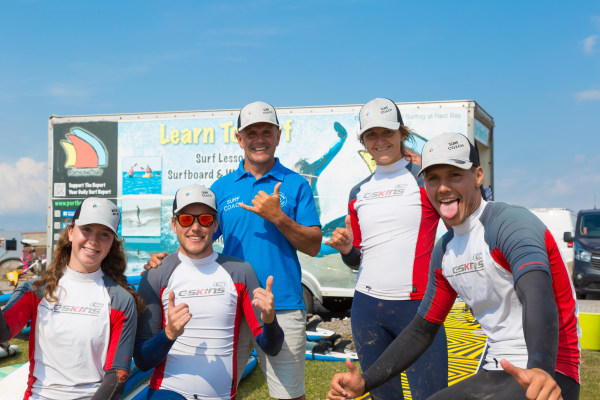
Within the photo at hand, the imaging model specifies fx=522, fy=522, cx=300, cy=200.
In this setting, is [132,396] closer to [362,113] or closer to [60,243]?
[60,243]

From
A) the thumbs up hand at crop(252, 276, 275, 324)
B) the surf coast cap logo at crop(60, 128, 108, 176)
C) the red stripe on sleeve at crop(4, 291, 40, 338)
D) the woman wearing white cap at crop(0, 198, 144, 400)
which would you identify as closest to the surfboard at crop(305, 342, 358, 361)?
the thumbs up hand at crop(252, 276, 275, 324)

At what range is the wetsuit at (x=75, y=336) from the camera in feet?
8.55

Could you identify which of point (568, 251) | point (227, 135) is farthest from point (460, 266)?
point (568, 251)

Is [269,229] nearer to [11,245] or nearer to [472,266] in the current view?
[472,266]

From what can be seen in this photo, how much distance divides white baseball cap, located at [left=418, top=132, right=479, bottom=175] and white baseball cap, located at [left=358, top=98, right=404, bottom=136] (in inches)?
35.2

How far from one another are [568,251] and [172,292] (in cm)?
2131

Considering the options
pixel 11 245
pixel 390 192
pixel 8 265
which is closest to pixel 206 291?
pixel 390 192

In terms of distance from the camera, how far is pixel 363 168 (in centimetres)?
800

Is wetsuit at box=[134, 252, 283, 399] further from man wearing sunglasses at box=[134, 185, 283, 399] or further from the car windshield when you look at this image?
the car windshield

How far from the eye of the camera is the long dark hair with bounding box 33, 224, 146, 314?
274 centimetres

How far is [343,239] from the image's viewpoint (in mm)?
3309

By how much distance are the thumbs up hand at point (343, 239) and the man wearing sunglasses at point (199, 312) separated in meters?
0.57

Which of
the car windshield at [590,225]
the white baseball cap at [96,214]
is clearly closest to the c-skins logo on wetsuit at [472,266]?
the white baseball cap at [96,214]

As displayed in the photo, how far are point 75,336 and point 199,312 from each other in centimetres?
65
